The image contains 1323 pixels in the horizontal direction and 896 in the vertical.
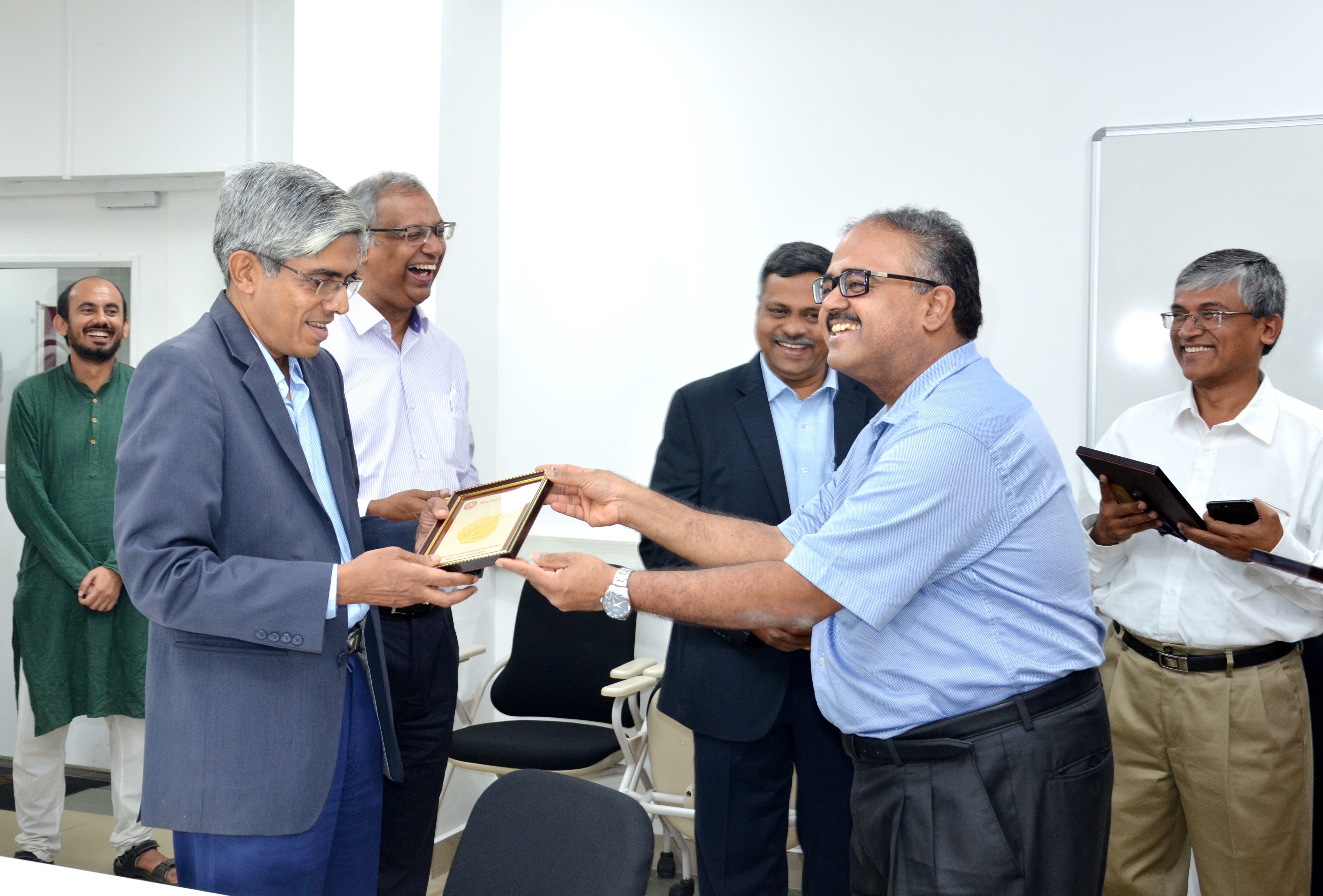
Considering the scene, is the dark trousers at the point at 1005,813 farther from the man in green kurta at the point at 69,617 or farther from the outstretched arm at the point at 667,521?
the man in green kurta at the point at 69,617

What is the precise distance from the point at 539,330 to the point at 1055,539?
2.76 m

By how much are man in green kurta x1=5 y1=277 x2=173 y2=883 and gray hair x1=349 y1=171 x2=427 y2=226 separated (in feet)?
6.09

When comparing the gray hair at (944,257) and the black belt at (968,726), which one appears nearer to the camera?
the black belt at (968,726)

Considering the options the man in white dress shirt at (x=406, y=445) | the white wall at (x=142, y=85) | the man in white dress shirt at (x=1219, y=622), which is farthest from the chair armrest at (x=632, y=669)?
the white wall at (x=142, y=85)

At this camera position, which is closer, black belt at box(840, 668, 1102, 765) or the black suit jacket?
black belt at box(840, 668, 1102, 765)

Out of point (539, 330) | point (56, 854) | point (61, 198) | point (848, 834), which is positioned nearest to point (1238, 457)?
point (848, 834)

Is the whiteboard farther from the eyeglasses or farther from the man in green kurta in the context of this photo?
the man in green kurta

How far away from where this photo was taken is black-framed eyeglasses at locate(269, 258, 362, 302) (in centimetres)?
191

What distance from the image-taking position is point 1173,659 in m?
2.87

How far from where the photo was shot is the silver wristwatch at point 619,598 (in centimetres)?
207

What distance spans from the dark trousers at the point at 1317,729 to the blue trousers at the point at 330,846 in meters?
2.54

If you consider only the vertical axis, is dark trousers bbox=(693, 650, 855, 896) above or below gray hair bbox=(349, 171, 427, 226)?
below

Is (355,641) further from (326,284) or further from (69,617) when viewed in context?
(69,617)

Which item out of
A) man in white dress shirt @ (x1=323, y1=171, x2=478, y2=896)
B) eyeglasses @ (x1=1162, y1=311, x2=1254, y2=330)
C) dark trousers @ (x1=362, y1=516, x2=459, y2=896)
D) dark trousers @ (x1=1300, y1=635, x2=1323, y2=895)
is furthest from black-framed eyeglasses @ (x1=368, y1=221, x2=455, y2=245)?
dark trousers @ (x1=1300, y1=635, x2=1323, y2=895)
